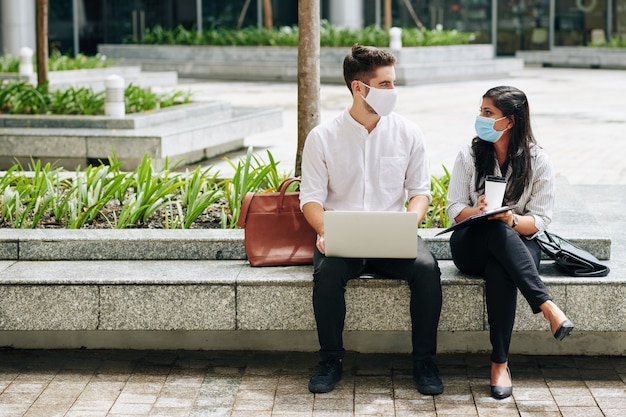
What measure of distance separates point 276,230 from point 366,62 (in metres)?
0.97

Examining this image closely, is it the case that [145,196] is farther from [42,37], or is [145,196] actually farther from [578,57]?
[578,57]

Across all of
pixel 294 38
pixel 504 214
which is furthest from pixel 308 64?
pixel 294 38

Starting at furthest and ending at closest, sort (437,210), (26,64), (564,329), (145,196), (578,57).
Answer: (578,57) → (26,64) → (145,196) → (437,210) → (564,329)

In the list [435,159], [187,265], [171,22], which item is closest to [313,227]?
[187,265]

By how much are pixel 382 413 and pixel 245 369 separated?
90 centimetres

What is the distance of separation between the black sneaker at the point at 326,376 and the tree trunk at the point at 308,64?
85.8 inches

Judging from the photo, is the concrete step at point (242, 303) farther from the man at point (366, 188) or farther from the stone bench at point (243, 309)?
the man at point (366, 188)

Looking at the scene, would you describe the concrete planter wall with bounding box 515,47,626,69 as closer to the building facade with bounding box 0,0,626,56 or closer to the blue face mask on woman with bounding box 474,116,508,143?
the building facade with bounding box 0,0,626,56

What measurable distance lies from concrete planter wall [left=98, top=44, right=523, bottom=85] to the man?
17.0 metres

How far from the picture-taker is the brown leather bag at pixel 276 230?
217 inches

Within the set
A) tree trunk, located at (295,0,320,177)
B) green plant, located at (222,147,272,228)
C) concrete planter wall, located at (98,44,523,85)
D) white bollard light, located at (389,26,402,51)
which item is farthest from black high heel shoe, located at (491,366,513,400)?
white bollard light, located at (389,26,402,51)

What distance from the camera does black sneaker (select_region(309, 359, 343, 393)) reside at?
504cm

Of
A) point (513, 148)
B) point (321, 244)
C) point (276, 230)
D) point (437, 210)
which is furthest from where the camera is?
point (437, 210)

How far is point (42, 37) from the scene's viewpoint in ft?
41.8
